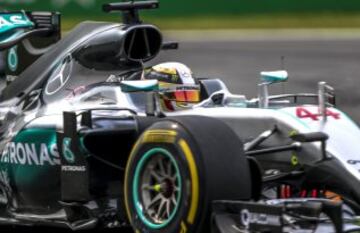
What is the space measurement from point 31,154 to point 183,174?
177 cm

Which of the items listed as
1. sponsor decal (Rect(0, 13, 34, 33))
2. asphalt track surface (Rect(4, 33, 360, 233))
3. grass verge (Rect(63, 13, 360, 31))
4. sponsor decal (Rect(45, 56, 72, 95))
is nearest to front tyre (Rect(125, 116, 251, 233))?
sponsor decal (Rect(45, 56, 72, 95))

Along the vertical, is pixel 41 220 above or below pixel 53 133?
below

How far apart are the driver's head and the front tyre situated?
1083mm

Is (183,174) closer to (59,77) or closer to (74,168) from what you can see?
(74,168)

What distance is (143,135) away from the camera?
5.54 metres

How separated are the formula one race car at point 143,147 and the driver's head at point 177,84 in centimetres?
17

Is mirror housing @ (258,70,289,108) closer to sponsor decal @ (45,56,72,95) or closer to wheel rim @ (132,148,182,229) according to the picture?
wheel rim @ (132,148,182,229)

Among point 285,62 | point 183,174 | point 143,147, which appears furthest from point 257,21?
point 183,174

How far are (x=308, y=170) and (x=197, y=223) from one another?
0.87 meters

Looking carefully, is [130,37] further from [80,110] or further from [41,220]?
[41,220]

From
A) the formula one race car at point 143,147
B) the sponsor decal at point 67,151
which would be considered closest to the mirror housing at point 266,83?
the formula one race car at point 143,147

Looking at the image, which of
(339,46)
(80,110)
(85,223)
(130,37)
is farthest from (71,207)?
(339,46)

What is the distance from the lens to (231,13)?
1877 cm

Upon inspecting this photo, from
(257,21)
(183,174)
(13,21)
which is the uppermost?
(13,21)
